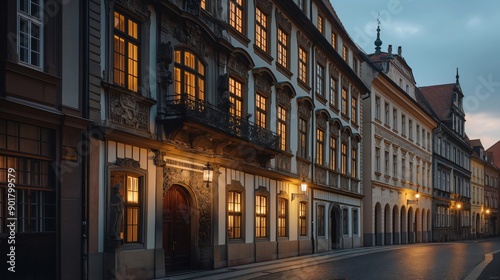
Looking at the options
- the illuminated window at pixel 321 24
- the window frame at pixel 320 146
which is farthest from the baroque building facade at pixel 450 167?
the illuminated window at pixel 321 24

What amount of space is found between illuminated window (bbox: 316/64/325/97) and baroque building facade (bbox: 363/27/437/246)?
10303 mm

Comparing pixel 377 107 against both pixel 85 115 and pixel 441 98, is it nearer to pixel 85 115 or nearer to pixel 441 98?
pixel 441 98

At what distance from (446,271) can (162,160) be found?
9.67m

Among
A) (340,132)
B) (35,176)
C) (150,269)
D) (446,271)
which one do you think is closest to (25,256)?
(35,176)

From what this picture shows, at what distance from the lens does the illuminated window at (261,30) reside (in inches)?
1013

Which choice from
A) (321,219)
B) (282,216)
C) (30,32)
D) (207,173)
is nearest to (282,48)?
(282,216)

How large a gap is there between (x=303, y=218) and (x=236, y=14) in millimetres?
11133

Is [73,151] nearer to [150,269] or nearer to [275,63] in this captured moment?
[150,269]

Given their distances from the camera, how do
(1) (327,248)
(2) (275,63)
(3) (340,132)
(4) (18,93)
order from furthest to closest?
(3) (340,132)
(1) (327,248)
(2) (275,63)
(4) (18,93)

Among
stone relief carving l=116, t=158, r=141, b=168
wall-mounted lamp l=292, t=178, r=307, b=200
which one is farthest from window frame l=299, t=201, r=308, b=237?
stone relief carving l=116, t=158, r=141, b=168

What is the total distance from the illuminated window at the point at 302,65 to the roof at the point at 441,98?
138 ft

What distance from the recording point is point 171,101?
1875 centimetres

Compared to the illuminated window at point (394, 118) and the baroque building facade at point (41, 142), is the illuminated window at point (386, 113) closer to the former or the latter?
Answer: the illuminated window at point (394, 118)

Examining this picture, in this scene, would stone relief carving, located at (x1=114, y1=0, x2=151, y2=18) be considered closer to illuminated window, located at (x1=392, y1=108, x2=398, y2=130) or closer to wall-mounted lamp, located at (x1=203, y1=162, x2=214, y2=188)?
wall-mounted lamp, located at (x1=203, y1=162, x2=214, y2=188)
